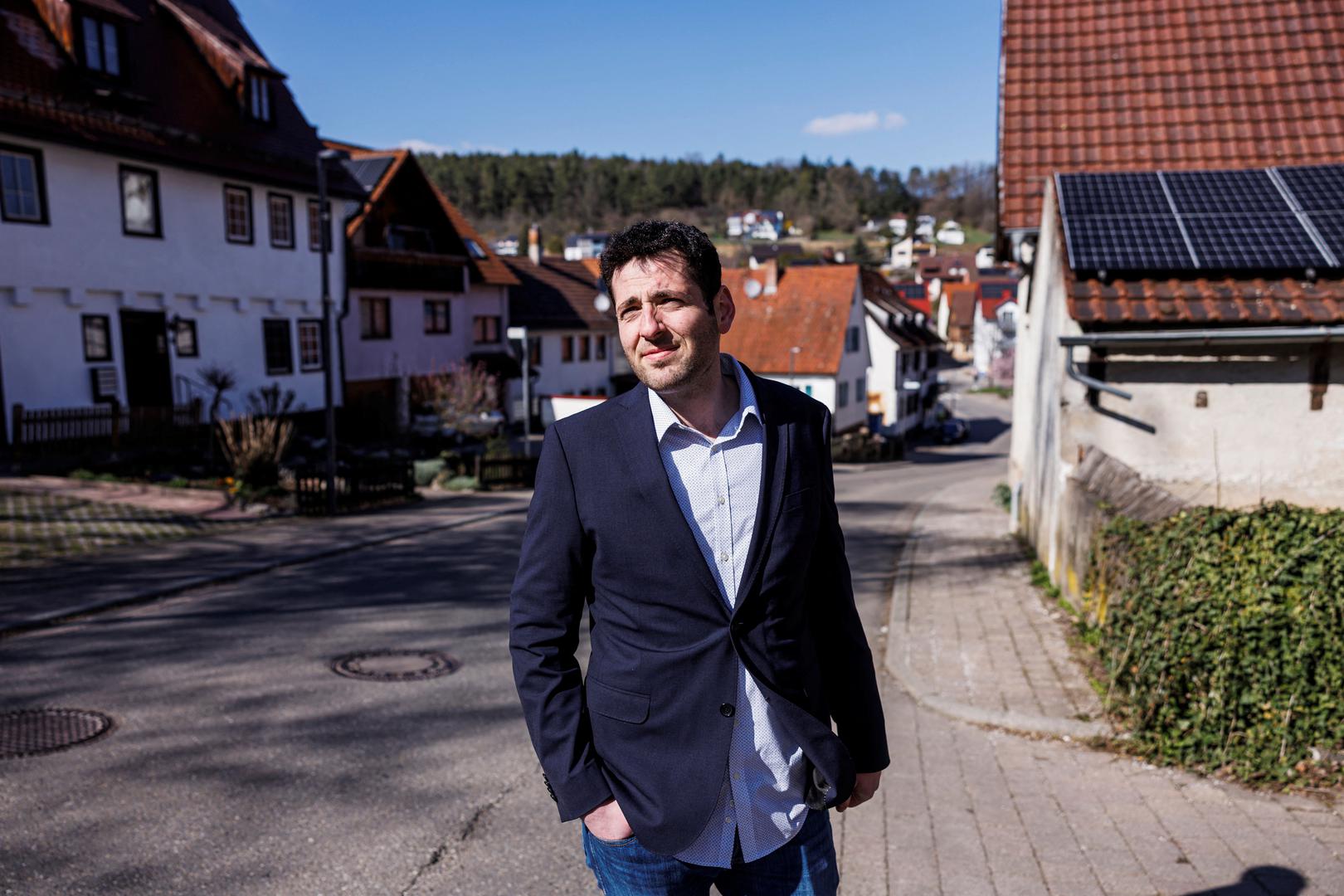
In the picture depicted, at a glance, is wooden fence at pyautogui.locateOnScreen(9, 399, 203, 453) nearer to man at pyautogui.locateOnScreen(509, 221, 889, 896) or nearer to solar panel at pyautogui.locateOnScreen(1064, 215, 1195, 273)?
solar panel at pyautogui.locateOnScreen(1064, 215, 1195, 273)

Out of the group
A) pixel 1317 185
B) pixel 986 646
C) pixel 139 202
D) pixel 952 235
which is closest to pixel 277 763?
pixel 986 646

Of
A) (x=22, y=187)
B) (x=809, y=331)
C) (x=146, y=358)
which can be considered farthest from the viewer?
(x=809, y=331)

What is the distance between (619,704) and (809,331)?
141 ft

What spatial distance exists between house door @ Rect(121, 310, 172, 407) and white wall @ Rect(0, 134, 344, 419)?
0.88 feet

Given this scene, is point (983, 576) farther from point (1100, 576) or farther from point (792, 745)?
point (792, 745)

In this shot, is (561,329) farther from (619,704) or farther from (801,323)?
(619,704)

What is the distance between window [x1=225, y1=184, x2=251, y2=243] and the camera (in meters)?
23.9

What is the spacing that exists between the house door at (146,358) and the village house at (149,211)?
4cm

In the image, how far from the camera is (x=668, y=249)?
240 centimetres

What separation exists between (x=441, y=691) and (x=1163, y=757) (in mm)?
4599

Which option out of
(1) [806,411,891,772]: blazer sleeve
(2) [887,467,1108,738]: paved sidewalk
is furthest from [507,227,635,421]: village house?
(1) [806,411,891,772]: blazer sleeve

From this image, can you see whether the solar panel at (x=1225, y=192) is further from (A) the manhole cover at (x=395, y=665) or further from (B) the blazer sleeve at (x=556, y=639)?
(B) the blazer sleeve at (x=556, y=639)

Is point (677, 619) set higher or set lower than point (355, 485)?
higher

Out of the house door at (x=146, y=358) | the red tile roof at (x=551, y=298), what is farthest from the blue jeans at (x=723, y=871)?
the red tile roof at (x=551, y=298)
